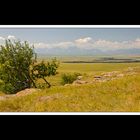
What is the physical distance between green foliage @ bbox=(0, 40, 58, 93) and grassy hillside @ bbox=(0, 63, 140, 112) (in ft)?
0.34

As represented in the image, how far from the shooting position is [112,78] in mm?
6098

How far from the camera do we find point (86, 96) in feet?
19.9

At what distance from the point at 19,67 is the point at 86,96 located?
76 centimetres

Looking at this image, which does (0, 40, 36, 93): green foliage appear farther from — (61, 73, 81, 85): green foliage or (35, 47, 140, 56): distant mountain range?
(61, 73, 81, 85): green foliage

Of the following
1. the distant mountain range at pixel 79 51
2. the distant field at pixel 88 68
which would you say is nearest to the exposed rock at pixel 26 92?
the distant field at pixel 88 68

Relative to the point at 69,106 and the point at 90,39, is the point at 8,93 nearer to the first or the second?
the point at 69,106

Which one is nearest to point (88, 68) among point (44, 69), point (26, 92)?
point (44, 69)

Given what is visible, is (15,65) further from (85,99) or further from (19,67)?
(85,99)

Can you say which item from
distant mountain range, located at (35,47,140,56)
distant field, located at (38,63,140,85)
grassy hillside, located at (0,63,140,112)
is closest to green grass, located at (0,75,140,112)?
grassy hillside, located at (0,63,140,112)
